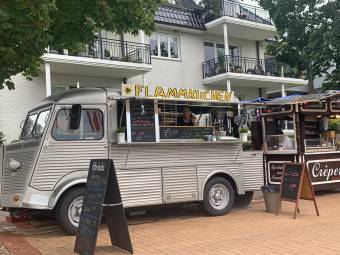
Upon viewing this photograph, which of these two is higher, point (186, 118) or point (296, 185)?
point (186, 118)

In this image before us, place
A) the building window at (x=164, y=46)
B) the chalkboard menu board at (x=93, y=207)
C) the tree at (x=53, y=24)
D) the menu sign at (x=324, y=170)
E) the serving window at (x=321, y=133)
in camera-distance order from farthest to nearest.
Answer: the building window at (x=164, y=46) → the serving window at (x=321, y=133) → the menu sign at (x=324, y=170) → the chalkboard menu board at (x=93, y=207) → the tree at (x=53, y=24)

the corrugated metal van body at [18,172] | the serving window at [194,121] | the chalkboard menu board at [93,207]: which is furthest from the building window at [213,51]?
the chalkboard menu board at [93,207]

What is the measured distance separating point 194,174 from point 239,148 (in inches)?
57.1

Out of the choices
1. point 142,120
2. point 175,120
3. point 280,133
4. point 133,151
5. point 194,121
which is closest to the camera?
point 133,151

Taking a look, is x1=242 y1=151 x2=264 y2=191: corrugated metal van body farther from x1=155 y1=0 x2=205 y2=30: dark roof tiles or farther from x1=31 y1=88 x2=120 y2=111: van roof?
x1=155 y1=0 x2=205 y2=30: dark roof tiles

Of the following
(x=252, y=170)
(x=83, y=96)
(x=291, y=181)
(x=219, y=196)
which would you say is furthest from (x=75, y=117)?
(x=291, y=181)

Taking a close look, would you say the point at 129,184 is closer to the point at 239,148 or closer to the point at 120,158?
the point at 120,158

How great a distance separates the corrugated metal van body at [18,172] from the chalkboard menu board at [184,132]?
8.76 ft

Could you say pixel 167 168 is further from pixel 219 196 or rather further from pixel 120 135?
pixel 219 196

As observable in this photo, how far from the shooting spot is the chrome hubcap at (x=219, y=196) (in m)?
11.0

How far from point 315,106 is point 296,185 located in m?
4.14

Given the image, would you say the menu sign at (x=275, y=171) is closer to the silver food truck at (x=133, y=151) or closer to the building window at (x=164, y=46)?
the silver food truck at (x=133, y=151)

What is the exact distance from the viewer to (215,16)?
24.5 m

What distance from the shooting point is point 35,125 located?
390 inches
